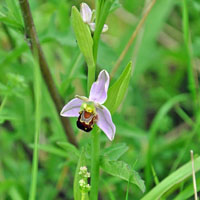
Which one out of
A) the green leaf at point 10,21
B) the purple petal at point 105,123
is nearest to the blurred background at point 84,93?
the green leaf at point 10,21

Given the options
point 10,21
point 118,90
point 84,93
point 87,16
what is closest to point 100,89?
point 118,90

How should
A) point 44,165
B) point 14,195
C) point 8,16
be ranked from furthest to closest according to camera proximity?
point 44,165, point 14,195, point 8,16

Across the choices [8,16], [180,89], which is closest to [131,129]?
[8,16]

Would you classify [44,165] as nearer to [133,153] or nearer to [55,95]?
[133,153]

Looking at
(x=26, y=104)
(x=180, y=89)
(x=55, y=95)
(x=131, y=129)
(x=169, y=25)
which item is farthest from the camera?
(x=169, y=25)

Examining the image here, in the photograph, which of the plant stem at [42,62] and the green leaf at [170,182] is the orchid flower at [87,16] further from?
the green leaf at [170,182]

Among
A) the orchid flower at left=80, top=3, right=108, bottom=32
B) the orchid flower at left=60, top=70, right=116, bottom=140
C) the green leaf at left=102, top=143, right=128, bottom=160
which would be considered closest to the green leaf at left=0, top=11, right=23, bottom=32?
the orchid flower at left=80, top=3, right=108, bottom=32
